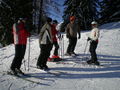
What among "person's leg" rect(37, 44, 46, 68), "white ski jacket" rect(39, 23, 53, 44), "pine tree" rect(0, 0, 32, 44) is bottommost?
"person's leg" rect(37, 44, 46, 68)

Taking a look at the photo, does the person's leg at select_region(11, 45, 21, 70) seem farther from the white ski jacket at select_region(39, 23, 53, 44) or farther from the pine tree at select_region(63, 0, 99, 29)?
the pine tree at select_region(63, 0, 99, 29)

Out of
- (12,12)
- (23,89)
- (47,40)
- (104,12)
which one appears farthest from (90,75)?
(104,12)

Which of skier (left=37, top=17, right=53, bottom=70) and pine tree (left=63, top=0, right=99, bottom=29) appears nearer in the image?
skier (left=37, top=17, right=53, bottom=70)

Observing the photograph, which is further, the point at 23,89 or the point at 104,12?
the point at 104,12

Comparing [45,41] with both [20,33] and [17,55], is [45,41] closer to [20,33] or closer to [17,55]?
[20,33]

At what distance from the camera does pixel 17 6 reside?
15.9m

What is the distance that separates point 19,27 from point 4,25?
1181 centimetres

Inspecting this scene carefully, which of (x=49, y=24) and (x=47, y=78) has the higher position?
(x=49, y=24)

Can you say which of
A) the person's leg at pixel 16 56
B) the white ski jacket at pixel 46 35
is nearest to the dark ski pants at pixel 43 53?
the white ski jacket at pixel 46 35

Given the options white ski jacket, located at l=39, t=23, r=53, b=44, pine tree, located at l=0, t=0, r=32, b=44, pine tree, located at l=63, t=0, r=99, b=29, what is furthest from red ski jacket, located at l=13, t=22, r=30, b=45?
pine tree, located at l=63, t=0, r=99, b=29

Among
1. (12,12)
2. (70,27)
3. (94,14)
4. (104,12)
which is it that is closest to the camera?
(70,27)

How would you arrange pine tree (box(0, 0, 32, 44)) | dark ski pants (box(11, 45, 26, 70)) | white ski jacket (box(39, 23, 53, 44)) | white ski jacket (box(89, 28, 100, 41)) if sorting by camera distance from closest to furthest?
dark ski pants (box(11, 45, 26, 70)), white ski jacket (box(39, 23, 53, 44)), white ski jacket (box(89, 28, 100, 41)), pine tree (box(0, 0, 32, 44))

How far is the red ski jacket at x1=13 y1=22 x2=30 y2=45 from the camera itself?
5.07m

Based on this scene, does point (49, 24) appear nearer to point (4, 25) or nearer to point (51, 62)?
point (51, 62)
